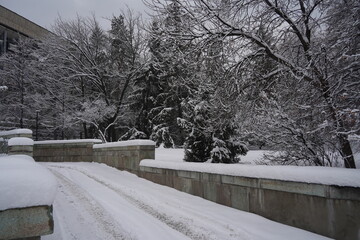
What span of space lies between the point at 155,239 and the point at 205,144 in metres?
7.85

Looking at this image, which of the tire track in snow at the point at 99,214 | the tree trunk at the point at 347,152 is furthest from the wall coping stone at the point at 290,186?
the tree trunk at the point at 347,152

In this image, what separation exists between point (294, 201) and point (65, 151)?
15371 mm

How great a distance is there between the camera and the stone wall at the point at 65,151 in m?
16.3

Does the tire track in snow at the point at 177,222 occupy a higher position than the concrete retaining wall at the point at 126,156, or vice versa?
the concrete retaining wall at the point at 126,156

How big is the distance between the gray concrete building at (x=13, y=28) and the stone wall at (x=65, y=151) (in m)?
15.9

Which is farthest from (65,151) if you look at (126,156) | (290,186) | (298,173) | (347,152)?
(298,173)

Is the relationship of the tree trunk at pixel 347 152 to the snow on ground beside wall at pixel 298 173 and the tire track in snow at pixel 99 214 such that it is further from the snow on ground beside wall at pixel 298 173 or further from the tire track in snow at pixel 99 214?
the tire track in snow at pixel 99 214

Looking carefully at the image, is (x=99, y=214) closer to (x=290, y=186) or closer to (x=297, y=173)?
(x=290, y=186)

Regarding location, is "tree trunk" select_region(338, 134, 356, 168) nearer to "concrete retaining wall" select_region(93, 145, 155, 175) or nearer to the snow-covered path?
the snow-covered path

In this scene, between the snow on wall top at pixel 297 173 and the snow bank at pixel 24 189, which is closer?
the snow bank at pixel 24 189

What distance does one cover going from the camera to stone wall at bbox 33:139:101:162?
16309 millimetres

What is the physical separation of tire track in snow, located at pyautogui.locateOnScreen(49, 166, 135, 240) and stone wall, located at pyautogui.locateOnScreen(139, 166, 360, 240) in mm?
2153

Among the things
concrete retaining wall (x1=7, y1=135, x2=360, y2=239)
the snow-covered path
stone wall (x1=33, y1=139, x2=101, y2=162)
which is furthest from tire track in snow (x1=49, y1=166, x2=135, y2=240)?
Answer: stone wall (x1=33, y1=139, x2=101, y2=162)

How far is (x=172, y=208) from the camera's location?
571cm
